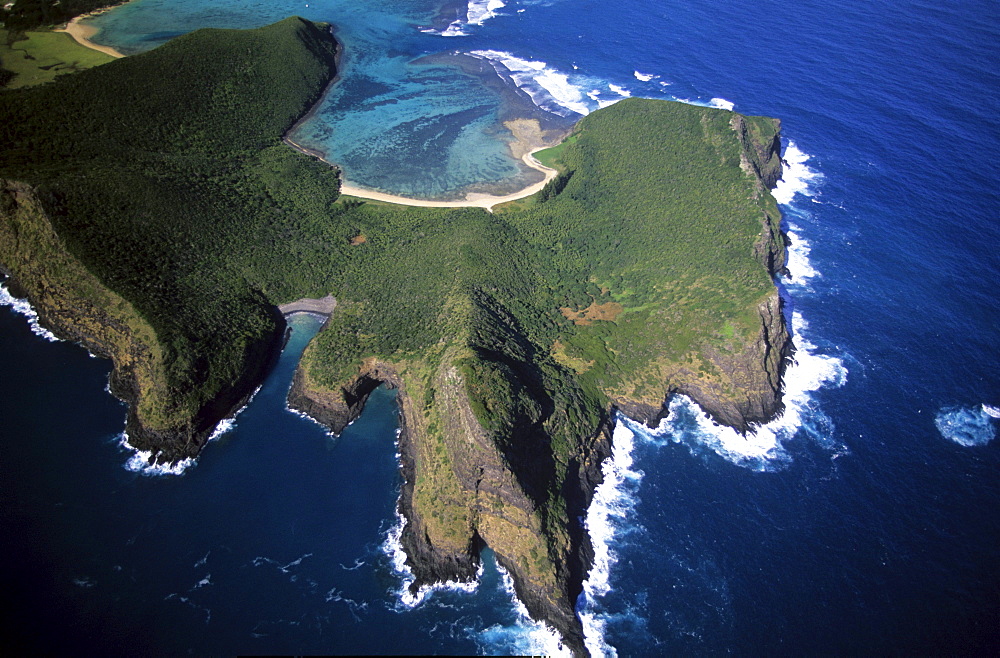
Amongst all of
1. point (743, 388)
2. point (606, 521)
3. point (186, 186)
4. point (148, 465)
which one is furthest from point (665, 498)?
point (186, 186)

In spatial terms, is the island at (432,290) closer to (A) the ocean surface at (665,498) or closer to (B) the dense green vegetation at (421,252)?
(B) the dense green vegetation at (421,252)

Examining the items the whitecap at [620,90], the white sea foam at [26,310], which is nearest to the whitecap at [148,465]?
the white sea foam at [26,310]

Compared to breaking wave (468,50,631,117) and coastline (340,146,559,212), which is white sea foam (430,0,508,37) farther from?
coastline (340,146,559,212)

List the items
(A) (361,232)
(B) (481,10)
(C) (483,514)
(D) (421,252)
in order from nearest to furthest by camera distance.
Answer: (C) (483,514)
(D) (421,252)
(A) (361,232)
(B) (481,10)

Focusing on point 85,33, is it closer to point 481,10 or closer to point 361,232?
point 481,10

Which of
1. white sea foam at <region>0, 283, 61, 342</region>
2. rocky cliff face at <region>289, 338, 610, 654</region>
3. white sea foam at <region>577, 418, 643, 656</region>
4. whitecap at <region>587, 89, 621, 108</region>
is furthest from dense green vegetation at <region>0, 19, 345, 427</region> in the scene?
whitecap at <region>587, 89, 621, 108</region>

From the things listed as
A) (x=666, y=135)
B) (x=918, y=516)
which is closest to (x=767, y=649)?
(x=918, y=516)
